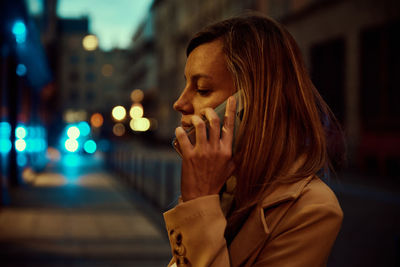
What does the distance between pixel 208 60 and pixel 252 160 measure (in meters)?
0.32

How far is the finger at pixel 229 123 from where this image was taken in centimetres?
121

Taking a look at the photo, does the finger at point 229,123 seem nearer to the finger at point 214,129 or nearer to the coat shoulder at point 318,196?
the finger at point 214,129

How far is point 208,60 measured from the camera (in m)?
1.42

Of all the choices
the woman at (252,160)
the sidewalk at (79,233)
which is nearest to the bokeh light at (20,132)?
the sidewalk at (79,233)

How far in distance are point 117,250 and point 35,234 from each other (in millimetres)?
1644

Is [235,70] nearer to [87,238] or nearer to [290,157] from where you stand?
[290,157]

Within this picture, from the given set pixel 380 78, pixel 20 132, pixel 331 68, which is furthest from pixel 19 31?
pixel 331 68

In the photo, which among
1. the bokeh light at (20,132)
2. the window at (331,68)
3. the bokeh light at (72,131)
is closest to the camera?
the bokeh light at (20,132)

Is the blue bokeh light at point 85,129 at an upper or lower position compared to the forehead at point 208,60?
lower

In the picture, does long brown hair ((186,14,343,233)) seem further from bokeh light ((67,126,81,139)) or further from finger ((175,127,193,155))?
bokeh light ((67,126,81,139))

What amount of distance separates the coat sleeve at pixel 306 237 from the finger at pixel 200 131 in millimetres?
280

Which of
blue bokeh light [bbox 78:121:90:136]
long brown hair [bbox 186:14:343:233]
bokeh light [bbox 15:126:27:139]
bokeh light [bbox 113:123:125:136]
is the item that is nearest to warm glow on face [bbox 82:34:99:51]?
bokeh light [bbox 113:123:125:136]

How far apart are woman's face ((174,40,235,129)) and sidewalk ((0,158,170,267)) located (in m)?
4.56

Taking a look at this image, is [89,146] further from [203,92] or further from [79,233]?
[203,92]
